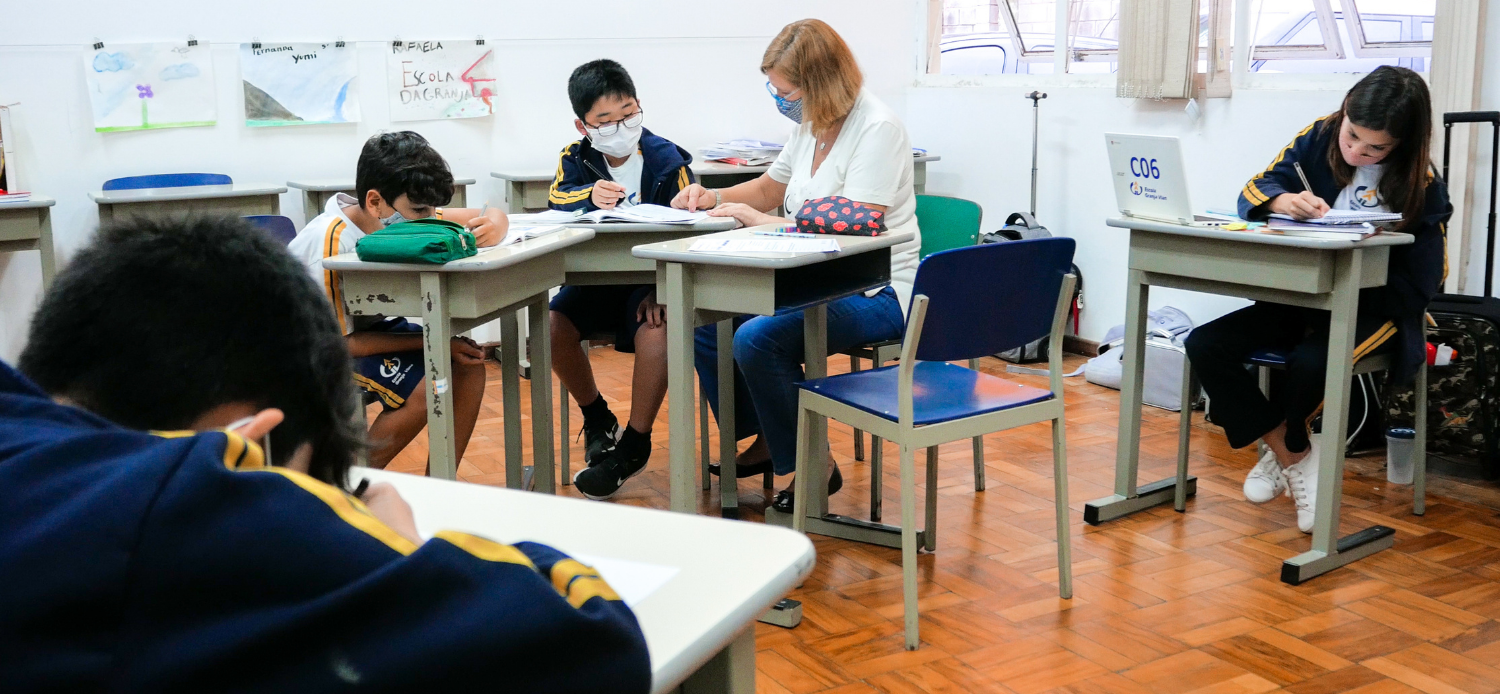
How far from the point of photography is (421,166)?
243 cm

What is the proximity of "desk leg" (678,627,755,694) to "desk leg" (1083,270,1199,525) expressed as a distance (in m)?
2.03

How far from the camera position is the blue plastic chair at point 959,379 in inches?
85.7

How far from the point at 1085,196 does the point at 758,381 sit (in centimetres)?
236

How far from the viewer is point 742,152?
4820 mm

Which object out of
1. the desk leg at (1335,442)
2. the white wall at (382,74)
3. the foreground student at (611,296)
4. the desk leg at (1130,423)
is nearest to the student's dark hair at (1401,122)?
the desk leg at (1335,442)

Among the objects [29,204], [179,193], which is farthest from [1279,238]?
[29,204]

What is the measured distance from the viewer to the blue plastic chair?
218cm

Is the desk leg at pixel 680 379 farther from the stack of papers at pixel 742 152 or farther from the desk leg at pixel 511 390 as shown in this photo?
the stack of papers at pixel 742 152

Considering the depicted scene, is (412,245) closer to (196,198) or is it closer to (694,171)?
(196,198)

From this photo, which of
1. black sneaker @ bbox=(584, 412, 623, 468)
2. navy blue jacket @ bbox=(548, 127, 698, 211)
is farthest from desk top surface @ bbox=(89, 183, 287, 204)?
black sneaker @ bbox=(584, 412, 623, 468)

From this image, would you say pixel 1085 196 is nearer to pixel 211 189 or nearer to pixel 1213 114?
pixel 1213 114

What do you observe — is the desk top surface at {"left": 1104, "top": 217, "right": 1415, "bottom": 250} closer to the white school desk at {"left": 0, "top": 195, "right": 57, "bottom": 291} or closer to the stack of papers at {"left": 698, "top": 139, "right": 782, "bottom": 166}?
the stack of papers at {"left": 698, "top": 139, "right": 782, "bottom": 166}

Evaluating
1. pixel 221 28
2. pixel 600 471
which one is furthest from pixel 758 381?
pixel 221 28

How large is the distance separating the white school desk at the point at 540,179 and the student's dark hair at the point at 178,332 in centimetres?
385
